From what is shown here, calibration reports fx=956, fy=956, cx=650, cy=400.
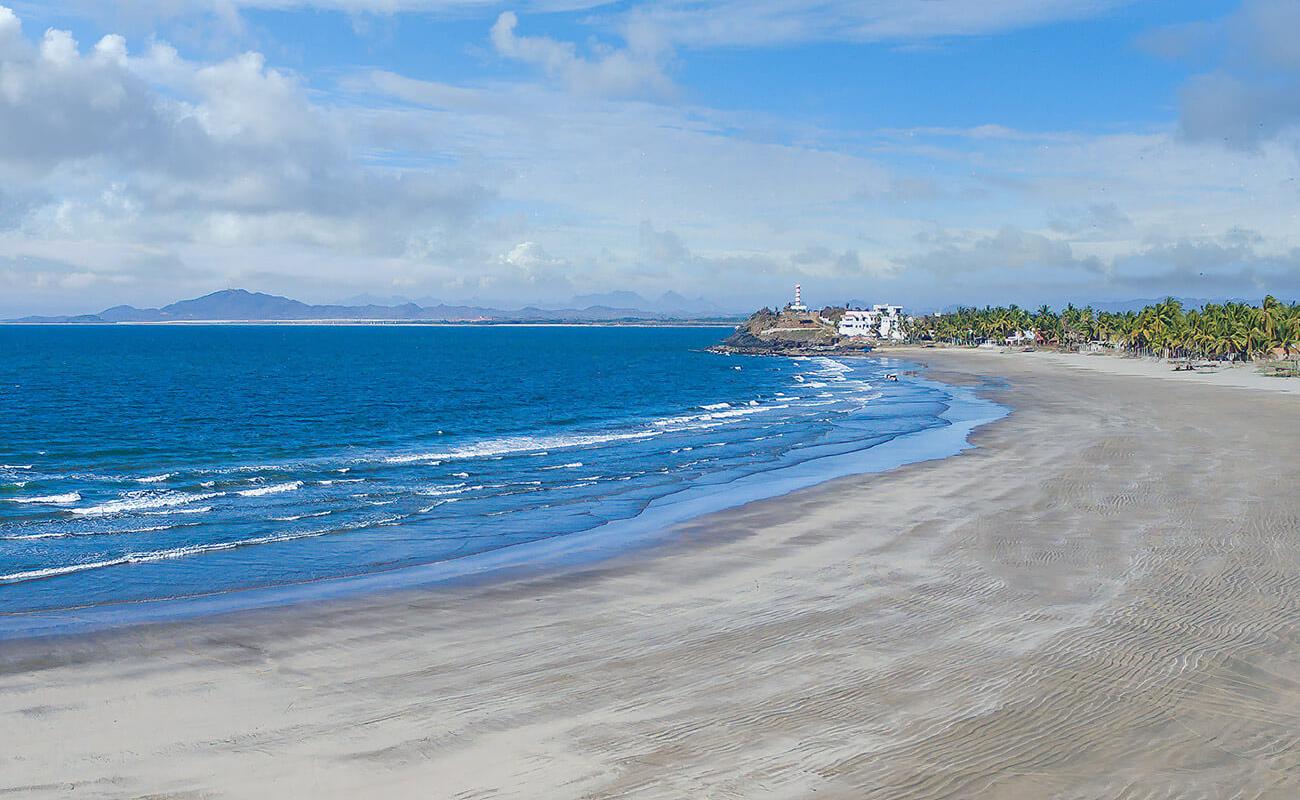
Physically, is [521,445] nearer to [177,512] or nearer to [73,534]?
[177,512]

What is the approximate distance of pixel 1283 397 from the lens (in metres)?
62.6

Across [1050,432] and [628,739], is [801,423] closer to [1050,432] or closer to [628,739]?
[1050,432]

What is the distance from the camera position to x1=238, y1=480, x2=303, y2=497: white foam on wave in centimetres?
3031

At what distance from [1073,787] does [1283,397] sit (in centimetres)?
6400

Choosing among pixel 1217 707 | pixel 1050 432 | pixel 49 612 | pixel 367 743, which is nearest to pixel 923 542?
pixel 1217 707

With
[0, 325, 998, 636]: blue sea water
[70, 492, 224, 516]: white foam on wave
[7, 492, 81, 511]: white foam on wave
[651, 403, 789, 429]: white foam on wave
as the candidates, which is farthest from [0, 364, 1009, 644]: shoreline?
[651, 403, 789, 429]: white foam on wave

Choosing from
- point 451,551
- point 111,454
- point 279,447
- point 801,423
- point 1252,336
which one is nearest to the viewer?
point 451,551

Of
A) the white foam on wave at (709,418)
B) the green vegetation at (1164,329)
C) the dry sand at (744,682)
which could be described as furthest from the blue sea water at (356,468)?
the green vegetation at (1164,329)

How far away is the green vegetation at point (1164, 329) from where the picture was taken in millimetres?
96312

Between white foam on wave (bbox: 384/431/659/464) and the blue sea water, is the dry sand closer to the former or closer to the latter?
the blue sea water

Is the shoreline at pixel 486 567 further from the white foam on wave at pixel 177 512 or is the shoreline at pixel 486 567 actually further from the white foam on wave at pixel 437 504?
the white foam on wave at pixel 177 512

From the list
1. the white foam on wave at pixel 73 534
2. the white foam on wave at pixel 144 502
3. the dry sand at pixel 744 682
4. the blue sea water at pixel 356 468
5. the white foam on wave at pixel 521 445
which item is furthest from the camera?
the white foam on wave at pixel 521 445

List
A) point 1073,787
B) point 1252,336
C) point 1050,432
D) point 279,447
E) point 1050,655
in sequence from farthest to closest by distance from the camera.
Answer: point 1252,336
point 1050,432
point 279,447
point 1050,655
point 1073,787

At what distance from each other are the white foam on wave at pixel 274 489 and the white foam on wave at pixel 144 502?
2.70ft
